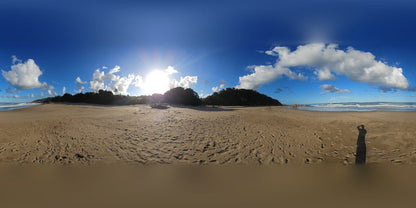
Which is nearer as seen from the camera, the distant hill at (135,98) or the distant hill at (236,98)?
the distant hill at (135,98)

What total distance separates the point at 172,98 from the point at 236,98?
75.2 ft

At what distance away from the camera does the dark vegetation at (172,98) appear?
92.6 ft

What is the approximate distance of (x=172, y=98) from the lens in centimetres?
2783

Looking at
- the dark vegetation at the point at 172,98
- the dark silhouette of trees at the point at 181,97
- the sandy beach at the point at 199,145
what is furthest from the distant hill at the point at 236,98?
the sandy beach at the point at 199,145

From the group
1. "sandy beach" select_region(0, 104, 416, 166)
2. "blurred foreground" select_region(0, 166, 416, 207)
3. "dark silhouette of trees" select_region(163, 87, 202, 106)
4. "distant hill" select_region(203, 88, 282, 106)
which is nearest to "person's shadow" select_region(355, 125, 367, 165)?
"sandy beach" select_region(0, 104, 416, 166)

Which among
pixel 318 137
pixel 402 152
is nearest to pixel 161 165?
pixel 318 137

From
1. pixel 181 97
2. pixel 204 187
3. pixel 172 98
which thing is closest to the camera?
pixel 204 187

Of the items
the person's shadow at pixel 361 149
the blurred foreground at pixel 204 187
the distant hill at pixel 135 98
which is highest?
the distant hill at pixel 135 98

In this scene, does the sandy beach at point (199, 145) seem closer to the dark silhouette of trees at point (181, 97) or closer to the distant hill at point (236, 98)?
the dark silhouette of trees at point (181, 97)

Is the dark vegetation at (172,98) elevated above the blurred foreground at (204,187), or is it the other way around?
the dark vegetation at (172,98)

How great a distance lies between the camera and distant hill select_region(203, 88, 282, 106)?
145ft

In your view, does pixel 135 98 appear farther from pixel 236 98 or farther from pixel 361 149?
pixel 361 149

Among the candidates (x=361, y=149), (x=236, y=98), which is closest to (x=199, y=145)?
(x=361, y=149)

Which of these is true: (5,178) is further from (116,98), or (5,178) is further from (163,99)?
(116,98)
